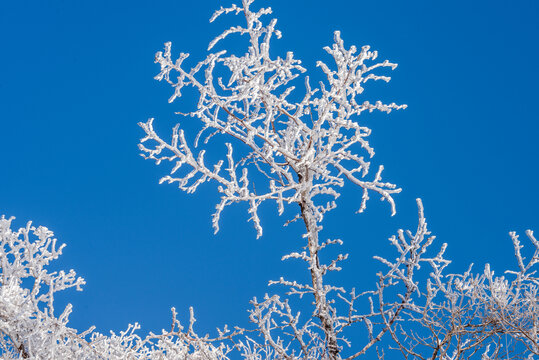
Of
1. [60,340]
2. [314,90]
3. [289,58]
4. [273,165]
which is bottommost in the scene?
[60,340]

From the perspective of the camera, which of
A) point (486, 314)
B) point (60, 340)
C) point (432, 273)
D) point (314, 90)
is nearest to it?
point (432, 273)

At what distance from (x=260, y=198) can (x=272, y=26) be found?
5.38 ft

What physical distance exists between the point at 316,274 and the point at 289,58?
2123mm

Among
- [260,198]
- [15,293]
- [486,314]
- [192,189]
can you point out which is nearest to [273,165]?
[260,198]

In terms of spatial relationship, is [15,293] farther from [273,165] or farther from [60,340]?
[273,165]

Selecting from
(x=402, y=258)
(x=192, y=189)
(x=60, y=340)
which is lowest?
(x=60, y=340)

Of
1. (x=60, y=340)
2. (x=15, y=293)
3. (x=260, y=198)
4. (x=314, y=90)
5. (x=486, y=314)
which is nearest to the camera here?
(x=260, y=198)

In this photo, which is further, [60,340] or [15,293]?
[15,293]

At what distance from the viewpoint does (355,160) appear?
13.8ft

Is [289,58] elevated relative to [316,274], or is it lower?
elevated

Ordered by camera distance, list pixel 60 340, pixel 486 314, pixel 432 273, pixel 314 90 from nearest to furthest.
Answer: pixel 432 273, pixel 314 90, pixel 486 314, pixel 60 340

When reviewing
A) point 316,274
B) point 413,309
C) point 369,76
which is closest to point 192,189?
point 316,274

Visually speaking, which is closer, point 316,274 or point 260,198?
point 260,198

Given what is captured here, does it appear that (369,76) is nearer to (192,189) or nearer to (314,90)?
(314,90)
